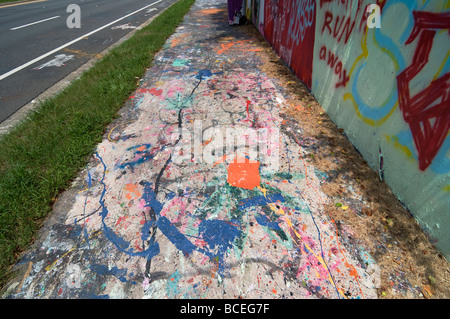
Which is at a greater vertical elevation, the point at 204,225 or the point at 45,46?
the point at 45,46

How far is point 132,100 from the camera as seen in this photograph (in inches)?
144

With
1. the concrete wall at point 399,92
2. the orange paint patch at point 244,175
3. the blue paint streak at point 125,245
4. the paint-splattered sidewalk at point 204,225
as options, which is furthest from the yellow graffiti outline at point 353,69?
the blue paint streak at point 125,245

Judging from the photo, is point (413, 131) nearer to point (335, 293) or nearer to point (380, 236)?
point (380, 236)

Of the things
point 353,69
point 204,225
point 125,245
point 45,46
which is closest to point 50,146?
point 125,245

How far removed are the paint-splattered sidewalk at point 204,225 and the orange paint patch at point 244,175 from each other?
1cm

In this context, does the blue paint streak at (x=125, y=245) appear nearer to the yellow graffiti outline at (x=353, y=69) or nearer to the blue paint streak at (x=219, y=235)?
the blue paint streak at (x=219, y=235)

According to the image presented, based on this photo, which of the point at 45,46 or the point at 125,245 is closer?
the point at 125,245

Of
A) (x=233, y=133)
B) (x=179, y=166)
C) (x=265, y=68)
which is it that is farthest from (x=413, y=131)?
(x=265, y=68)

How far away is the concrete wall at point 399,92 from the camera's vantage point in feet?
5.12

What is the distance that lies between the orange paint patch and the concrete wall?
1.23 metres

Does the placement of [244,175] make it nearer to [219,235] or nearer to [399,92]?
[219,235]

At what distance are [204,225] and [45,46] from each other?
7391 mm

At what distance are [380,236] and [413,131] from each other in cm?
90

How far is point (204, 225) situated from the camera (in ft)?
6.20
